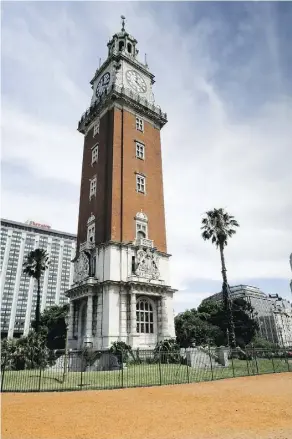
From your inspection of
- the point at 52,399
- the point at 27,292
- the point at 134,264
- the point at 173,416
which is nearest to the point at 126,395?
the point at 52,399

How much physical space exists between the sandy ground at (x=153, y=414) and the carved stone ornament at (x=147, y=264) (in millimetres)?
15273

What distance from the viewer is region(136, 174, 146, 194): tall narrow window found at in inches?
1383

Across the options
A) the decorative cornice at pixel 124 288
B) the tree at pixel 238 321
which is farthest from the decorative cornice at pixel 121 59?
the tree at pixel 238 321

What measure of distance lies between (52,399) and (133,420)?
5.21m

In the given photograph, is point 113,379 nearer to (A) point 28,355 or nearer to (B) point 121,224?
(A) point 28,355

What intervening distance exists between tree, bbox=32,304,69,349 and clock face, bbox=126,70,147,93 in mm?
36461

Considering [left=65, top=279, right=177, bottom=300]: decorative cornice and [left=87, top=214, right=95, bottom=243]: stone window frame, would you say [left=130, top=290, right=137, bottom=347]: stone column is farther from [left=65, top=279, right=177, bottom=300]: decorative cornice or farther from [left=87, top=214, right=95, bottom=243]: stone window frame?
[left=87, top=214, right=95, bottom=243]: stone window frame

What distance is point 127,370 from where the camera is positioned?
21469 mm

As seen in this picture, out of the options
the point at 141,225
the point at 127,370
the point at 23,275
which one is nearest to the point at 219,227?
the point at 141,225

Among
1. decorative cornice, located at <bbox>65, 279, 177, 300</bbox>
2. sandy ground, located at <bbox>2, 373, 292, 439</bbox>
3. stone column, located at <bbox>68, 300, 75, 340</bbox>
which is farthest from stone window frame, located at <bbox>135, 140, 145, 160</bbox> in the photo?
sandy ground, located at <bbox>2, 373, 292, 439</bbox>

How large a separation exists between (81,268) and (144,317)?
7.98 meters

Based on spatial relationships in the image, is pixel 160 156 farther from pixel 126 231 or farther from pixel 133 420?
pixel 133 420

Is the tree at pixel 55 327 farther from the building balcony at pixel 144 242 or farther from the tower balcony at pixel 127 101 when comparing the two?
the tower balcony at pixel 127 101

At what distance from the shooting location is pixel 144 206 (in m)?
34.5
